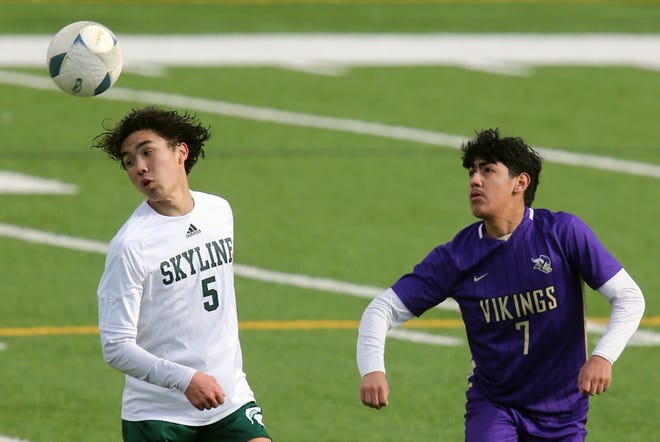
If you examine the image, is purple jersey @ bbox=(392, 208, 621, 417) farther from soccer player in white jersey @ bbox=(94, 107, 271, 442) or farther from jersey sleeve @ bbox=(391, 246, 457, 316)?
soccer player in white jersey @ bbox=(94, 107, 271, 442)

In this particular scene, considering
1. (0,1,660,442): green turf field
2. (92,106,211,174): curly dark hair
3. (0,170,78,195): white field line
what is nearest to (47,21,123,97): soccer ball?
(92,106,211,174): curly dark hair

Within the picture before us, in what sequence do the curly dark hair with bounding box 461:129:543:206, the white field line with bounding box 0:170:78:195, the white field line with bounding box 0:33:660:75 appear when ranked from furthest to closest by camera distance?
the white field line with bounding box 0:33:660:75
the white field line with bounding box 0:170:78:195
the curly dark hair with bounding box 461:129:543:206

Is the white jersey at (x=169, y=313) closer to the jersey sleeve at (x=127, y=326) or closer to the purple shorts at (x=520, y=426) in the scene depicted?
the jersey sleeve at (x=127, y=326)

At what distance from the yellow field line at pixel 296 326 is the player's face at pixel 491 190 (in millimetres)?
4178

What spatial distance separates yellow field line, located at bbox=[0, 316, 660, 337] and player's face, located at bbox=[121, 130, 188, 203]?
4.32 meters

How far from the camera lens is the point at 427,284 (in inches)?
255

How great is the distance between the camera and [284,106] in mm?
16719

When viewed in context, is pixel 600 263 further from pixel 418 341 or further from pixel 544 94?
pixel 544 94

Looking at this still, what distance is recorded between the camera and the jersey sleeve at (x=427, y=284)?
21.2 ft

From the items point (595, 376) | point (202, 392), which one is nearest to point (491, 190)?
point (595, 376)

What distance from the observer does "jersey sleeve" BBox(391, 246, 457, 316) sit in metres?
6.46

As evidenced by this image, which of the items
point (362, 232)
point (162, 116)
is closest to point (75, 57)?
point (162, 116)

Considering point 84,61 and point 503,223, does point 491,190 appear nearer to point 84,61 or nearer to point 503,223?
point 503,223

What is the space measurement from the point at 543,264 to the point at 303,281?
17.4ft
